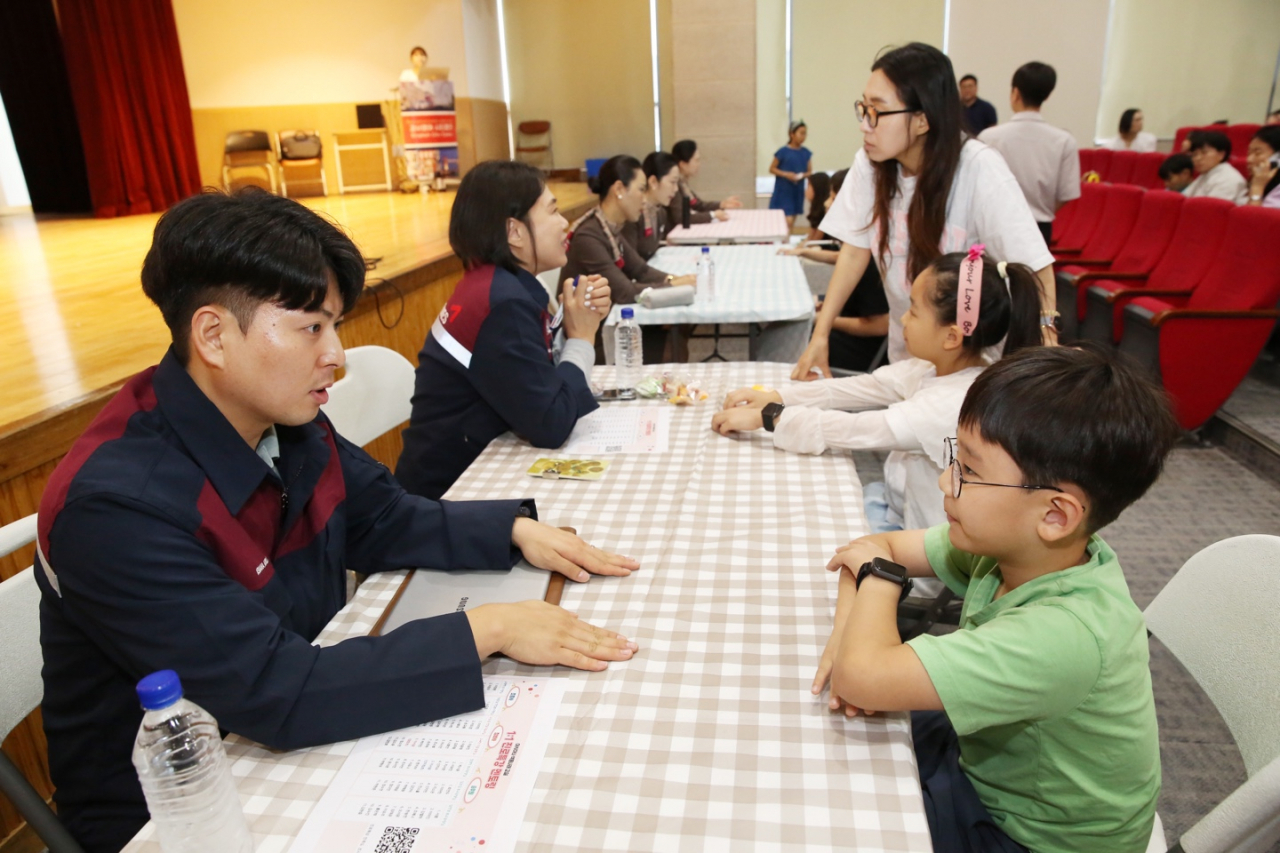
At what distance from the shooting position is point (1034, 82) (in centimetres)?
417

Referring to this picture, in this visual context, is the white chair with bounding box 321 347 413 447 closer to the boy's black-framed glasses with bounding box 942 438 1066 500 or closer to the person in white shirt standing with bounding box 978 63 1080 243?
the boy's black-framed glasses with bounding box 942 438 1066 500

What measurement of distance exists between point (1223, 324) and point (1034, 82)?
1.64 m

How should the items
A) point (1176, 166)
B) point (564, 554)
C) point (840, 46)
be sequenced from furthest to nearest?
point (840, 46)
point (1176, 166)
point (564, 554)

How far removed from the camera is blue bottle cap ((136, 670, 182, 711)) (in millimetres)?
658

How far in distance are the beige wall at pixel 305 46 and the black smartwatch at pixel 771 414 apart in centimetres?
820

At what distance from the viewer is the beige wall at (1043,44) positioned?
884 cm

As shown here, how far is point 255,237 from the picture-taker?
920mm

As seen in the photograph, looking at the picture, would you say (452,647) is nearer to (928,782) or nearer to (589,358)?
(928,782)

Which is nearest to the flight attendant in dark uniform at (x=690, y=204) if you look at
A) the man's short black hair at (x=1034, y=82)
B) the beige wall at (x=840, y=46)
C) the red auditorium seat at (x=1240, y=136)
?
the man's short black hair at (x=1034, y=82)

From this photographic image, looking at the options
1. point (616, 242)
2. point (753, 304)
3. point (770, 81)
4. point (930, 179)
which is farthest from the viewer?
point (770, 81)

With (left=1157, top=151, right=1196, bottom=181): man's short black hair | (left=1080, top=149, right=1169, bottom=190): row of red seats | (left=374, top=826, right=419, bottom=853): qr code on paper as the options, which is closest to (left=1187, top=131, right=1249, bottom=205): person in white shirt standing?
(left=1157, top=151, right=1196, bottom=181): man's short black hair

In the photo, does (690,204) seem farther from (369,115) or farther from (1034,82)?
(369,115)

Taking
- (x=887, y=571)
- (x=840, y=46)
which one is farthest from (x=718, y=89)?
(x=887, y=571)

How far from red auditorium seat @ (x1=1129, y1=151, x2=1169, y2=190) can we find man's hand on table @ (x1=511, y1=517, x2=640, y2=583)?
23.2 ft
